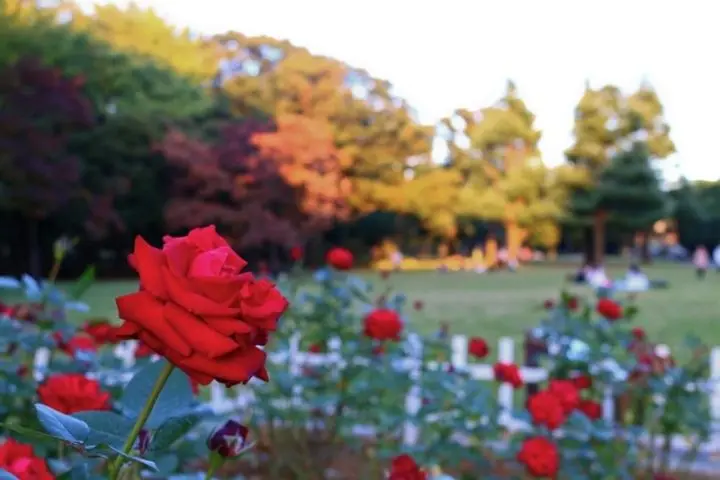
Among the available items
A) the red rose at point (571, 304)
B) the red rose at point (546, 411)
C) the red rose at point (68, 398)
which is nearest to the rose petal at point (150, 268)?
the red rose at point (68, 398)

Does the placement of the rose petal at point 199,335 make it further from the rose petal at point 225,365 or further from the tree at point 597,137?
the tree at point 597,137

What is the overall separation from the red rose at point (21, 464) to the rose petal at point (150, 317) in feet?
0.80

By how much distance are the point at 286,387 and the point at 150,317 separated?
197 centimetres

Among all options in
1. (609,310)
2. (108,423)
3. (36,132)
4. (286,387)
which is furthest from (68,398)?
(36,132)

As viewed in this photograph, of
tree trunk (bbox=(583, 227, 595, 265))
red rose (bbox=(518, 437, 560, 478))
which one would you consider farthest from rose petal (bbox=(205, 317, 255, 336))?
tree trunk (bbox=(583, 227, 595, 265))

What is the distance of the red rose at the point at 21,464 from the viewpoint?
685 millimetres

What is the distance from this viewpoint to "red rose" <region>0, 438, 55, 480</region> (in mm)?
685

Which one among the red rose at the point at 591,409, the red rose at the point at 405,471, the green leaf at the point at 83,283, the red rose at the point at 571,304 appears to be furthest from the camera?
the red rose at the point at 571,304

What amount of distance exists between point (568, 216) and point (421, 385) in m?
28.3

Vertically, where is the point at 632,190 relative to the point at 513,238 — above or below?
above

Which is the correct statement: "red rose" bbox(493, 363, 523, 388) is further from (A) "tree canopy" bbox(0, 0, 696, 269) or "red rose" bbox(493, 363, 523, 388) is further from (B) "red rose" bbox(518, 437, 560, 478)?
(A) "tree canopy" bbox(0, 0, 696, 269)

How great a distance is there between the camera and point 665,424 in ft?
8.02

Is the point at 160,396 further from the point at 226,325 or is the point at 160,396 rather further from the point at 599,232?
the point at 599,232

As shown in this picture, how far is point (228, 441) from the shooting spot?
2.10 feet
